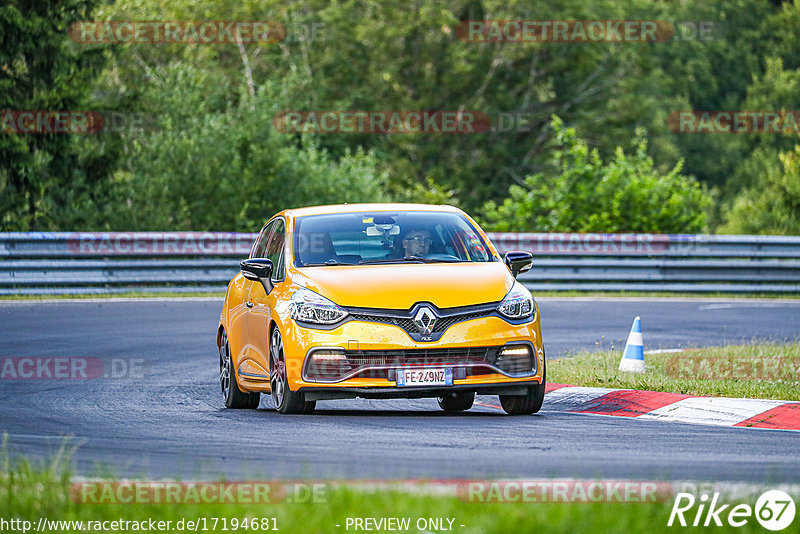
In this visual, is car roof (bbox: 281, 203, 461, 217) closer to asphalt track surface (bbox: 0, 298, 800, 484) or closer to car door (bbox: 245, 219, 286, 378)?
car door (bbox: 245, 219, 286, 378)

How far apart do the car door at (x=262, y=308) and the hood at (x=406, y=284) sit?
46 centimetres

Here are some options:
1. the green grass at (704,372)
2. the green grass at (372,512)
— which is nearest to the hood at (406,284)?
the green grass at (704,372)

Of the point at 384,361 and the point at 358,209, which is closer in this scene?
the point at 384,361

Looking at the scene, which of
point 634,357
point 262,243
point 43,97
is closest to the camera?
point 262,243

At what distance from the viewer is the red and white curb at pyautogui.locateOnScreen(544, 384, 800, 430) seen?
10.5 m

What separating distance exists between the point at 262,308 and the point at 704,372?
4.60 m

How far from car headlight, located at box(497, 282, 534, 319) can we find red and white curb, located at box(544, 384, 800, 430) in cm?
132

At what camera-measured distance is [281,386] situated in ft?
35.1

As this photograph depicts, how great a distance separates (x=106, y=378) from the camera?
14195 millimetres

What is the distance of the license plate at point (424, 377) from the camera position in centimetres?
1005

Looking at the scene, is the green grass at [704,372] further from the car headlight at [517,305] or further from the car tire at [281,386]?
the car tire at [281,386]

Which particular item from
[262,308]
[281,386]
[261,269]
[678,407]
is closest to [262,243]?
[261,269]

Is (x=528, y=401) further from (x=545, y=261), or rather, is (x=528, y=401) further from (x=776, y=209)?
(x=776, y=209)

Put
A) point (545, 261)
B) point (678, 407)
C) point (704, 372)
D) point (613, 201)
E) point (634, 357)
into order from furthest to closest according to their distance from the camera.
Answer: point (613, 201), point (545, 261), point (634, 357), point (704, 372), point (678, 407)
